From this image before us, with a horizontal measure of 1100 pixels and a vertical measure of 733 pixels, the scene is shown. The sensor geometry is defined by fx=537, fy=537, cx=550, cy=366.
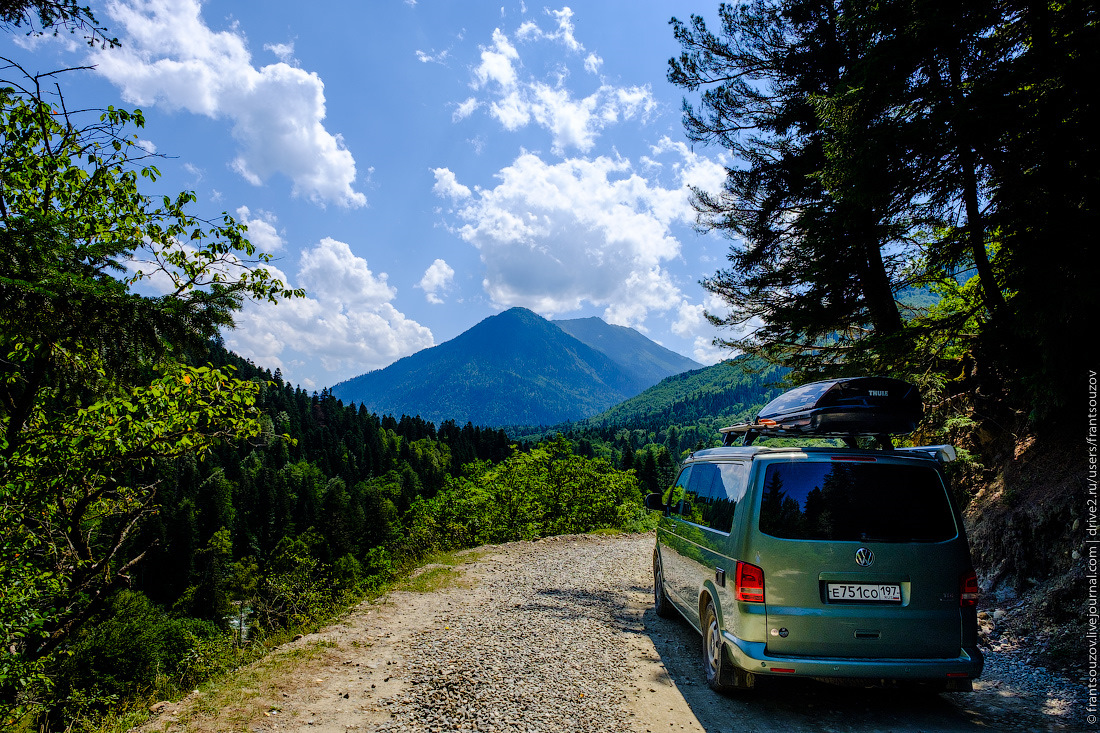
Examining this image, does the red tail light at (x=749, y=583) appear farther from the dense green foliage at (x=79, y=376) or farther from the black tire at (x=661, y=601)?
the dense green foliage at (x=79, y=376)

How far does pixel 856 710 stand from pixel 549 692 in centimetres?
257

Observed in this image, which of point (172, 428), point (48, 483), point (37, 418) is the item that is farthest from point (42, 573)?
point (172, 428)

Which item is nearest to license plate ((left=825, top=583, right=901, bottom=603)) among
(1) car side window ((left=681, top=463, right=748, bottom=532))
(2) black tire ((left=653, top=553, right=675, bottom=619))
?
(1) car side window ((left=681, top=463, right=748, bottom=532))

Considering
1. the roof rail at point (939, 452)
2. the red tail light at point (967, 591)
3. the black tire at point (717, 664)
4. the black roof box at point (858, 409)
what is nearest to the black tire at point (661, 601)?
the black tire at point (717, 664)

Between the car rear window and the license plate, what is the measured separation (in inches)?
13.5

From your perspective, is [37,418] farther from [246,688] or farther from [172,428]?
[246,688]

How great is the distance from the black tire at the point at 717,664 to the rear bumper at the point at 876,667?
0.52 m

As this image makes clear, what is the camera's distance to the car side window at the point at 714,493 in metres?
4.86

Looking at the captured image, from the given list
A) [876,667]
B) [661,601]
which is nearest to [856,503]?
[876,667]

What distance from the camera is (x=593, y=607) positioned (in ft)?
26.5

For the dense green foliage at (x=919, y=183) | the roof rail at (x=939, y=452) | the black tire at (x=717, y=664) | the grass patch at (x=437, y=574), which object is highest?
the dense green foliage at (x=919, y=183)

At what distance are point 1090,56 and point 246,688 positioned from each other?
10.6 metres

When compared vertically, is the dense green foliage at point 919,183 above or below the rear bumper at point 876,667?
above

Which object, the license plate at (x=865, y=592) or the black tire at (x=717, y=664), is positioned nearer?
the license plate at (x=865, y=592)
